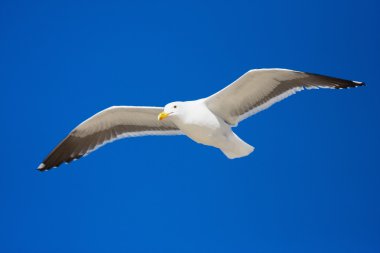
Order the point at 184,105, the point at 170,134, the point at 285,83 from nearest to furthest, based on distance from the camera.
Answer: the point at 184,105, the point at 285,83, the point at 170,134

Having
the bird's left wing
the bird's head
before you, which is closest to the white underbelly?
the bird's head

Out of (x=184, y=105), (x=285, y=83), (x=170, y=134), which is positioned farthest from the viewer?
(x=170, y=134)

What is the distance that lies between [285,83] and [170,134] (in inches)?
50.2

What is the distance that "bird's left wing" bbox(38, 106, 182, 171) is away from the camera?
5.30m

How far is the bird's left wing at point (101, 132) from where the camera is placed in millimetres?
5305

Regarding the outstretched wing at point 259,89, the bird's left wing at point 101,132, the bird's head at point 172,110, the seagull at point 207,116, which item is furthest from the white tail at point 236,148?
the bird's left wing at point 101,132

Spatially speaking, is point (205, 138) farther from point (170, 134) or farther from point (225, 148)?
point (170, 134)

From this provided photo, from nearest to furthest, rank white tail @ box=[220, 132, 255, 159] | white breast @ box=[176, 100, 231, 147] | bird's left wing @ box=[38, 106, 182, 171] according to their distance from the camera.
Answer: white breast @ box=[176, 100, 231, 147] < white tail @ box=[220, 132, 255, 159] < bird's left wing @ box=[38, 106, 182, 171]

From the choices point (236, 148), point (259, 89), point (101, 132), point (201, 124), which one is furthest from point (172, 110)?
point (101, 132)

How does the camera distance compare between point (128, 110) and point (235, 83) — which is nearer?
point (235, 83)

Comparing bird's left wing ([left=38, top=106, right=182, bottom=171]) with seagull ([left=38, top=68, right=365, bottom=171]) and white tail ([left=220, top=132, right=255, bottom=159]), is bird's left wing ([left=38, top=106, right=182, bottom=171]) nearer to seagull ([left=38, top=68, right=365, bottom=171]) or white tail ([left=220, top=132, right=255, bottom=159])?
seagull ([left=38, top=68, right=365, bottom=171])

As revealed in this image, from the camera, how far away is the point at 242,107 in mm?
4988

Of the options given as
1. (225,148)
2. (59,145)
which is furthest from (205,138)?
(59,145)

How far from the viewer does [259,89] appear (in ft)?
16.0
